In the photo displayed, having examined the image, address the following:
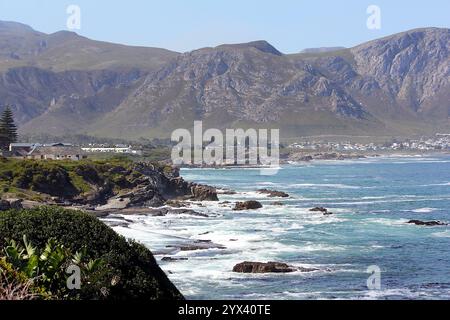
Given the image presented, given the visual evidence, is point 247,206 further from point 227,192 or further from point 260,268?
point 260,268

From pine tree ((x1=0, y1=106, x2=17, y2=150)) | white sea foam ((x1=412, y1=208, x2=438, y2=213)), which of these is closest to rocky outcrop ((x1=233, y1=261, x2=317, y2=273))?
white sea foam ((x1=412, y1=208, x2=438, y2=213))

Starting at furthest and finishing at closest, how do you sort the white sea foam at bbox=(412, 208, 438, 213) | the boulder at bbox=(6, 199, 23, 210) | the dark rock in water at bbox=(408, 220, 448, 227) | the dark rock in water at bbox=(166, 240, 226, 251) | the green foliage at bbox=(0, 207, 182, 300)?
the white sea foam at bbox=(412, 208, 438, 213), the dark rock in water at bbox=(408, 220, 448, 227), the boulder at bbox=(6, 199, 23, 210), the dark rock in water at bbox=(166, 240, 226, 251), the green foliage at bbox=(0, 207, 182, 300)

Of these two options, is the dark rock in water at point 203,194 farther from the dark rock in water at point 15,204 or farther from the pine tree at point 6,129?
the pine tree at point 6,129

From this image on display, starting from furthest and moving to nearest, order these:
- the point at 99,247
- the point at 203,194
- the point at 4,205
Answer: the point at 203,194 → the point at 4,205 → the point at 99,247

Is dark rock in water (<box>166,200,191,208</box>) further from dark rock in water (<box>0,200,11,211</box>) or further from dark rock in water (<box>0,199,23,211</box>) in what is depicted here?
dark rock in water (<box>0,200,11,211</box>)

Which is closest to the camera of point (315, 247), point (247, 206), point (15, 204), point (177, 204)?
point (315, 247)

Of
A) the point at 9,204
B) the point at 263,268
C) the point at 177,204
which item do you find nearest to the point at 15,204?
the point at 9,204

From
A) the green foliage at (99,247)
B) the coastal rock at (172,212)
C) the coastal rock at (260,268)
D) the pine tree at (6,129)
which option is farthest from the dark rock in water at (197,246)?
the pine tree at (6,129)
